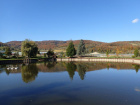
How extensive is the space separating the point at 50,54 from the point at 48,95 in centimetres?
5733

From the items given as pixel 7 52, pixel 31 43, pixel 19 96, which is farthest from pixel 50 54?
pixel 19 96

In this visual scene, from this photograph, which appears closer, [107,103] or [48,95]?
[107,103]

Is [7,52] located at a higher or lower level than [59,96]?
higher

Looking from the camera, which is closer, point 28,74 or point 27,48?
point 28,74

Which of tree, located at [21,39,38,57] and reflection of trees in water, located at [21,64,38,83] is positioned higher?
tree, located at [21,39,38,57]

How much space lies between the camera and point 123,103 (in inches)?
355

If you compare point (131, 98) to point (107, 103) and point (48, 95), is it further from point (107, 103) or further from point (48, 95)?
point (48, 95)

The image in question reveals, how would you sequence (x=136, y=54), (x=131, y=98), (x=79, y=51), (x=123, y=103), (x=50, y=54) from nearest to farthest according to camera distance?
(x=123, y=103)
(x=131, y=98)
(x=136, y=54)
(x=50, y=54)
(x=79, y=51)

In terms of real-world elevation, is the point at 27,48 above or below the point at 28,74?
above

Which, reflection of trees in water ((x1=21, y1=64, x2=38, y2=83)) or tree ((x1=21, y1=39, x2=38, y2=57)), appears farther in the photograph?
tree ((x1=21, y1=39, x2=38, y2=57))

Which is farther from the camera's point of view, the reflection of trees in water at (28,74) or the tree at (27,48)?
the tree at (27,48)

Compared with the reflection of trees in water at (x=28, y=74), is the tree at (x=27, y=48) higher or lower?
higher

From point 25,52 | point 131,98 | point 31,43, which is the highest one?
point 31,43

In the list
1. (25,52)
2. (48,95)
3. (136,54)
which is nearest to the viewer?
(48,95)
